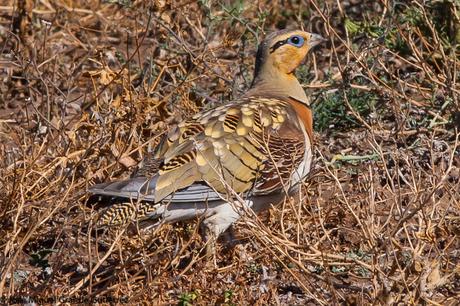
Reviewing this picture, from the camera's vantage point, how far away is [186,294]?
5344 millimetres

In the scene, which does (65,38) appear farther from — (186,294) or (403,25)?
(186,294)

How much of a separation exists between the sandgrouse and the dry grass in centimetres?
14

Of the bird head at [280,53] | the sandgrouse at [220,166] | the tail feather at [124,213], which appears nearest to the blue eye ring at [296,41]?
the bird head at [280,53]

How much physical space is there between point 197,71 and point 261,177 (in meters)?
2.22

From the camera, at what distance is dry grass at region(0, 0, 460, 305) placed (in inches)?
199

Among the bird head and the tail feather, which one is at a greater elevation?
the bird head

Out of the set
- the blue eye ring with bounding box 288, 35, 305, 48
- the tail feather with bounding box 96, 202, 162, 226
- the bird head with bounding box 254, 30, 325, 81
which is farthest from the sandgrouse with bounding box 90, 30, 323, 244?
the blue eye ring with bounding box 288, 35, 305, 48

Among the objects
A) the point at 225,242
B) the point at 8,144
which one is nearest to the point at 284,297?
the point at 225,242

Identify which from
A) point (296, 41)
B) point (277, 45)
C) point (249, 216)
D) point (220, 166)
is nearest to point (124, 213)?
point (220, 166)

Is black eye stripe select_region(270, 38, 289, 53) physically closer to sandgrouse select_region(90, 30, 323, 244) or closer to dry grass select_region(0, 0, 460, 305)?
dry grass select_region(0, 0, 460, 305)

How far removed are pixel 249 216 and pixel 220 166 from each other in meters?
0.65

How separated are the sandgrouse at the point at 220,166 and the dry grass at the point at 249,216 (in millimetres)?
137

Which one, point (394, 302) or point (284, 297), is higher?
point (394, 302)

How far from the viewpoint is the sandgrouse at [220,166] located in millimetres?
5828
